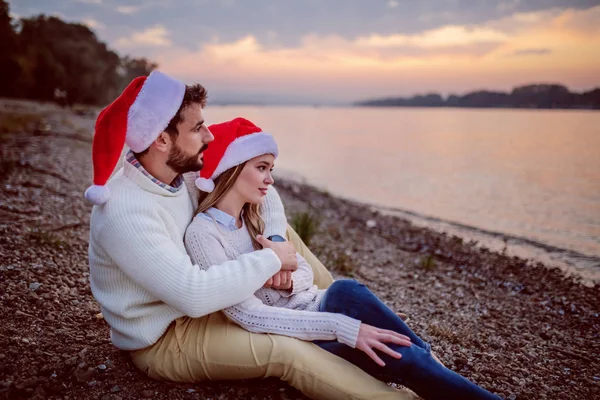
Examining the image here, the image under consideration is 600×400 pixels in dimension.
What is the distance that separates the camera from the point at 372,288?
5727 millimetres

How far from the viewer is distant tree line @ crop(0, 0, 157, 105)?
37188 millimetres

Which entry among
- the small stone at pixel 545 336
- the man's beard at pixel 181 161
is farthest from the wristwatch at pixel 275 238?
the small stone at pixel 545 336

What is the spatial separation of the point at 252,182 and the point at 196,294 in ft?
3.13

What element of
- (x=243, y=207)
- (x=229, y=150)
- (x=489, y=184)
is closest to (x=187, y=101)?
(x=229, y=150)

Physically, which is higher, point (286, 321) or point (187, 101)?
point (187, 101)

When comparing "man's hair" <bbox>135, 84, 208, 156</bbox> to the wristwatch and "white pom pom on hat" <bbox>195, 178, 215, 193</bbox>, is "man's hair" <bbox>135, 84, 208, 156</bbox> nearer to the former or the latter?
"white pom pom on hat" <bbox>195, 178, 215, 193</bbox>

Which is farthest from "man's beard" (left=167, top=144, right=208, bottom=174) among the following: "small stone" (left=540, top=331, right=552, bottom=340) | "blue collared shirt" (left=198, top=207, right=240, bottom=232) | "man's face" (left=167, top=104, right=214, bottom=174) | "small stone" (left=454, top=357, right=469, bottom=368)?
"small stone" (left=540, top=331, right=552, bottom=340)

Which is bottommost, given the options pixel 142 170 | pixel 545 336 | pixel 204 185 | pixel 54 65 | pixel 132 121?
pixel 545 336

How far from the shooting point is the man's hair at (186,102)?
2.54 m

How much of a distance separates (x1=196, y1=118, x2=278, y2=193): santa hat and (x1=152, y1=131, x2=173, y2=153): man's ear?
426 mm

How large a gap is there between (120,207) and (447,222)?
428 inches

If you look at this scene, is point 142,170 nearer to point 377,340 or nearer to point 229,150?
point 229,150

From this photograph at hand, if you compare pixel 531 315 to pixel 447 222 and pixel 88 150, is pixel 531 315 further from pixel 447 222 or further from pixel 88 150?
pixel 88 150

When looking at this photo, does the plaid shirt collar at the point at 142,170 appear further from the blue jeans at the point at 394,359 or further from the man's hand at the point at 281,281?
the blue jeans at the point at 394,359
